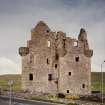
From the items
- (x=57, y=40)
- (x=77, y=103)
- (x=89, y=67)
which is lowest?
(x=77, y=103)

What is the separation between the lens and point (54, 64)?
96312 mm

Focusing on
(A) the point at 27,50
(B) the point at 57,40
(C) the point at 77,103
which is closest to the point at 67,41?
(B) the point at 57,40

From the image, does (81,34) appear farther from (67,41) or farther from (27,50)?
(27,50)

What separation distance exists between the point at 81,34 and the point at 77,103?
106ft

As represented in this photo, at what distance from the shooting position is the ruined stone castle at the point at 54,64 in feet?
311

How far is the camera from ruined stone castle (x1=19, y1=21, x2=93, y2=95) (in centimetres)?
9494

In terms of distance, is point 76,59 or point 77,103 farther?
point 76,59

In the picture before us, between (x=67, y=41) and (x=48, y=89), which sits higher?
(x=67, y=41)

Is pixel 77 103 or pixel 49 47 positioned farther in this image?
pixel 49 47

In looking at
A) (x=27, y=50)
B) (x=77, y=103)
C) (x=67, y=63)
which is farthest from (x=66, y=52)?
(x=77, y=103)

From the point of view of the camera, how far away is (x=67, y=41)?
95.7 meters

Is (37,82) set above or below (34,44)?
below

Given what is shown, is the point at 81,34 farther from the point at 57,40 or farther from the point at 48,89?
the point at 48,89

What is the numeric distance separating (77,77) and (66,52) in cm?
584
